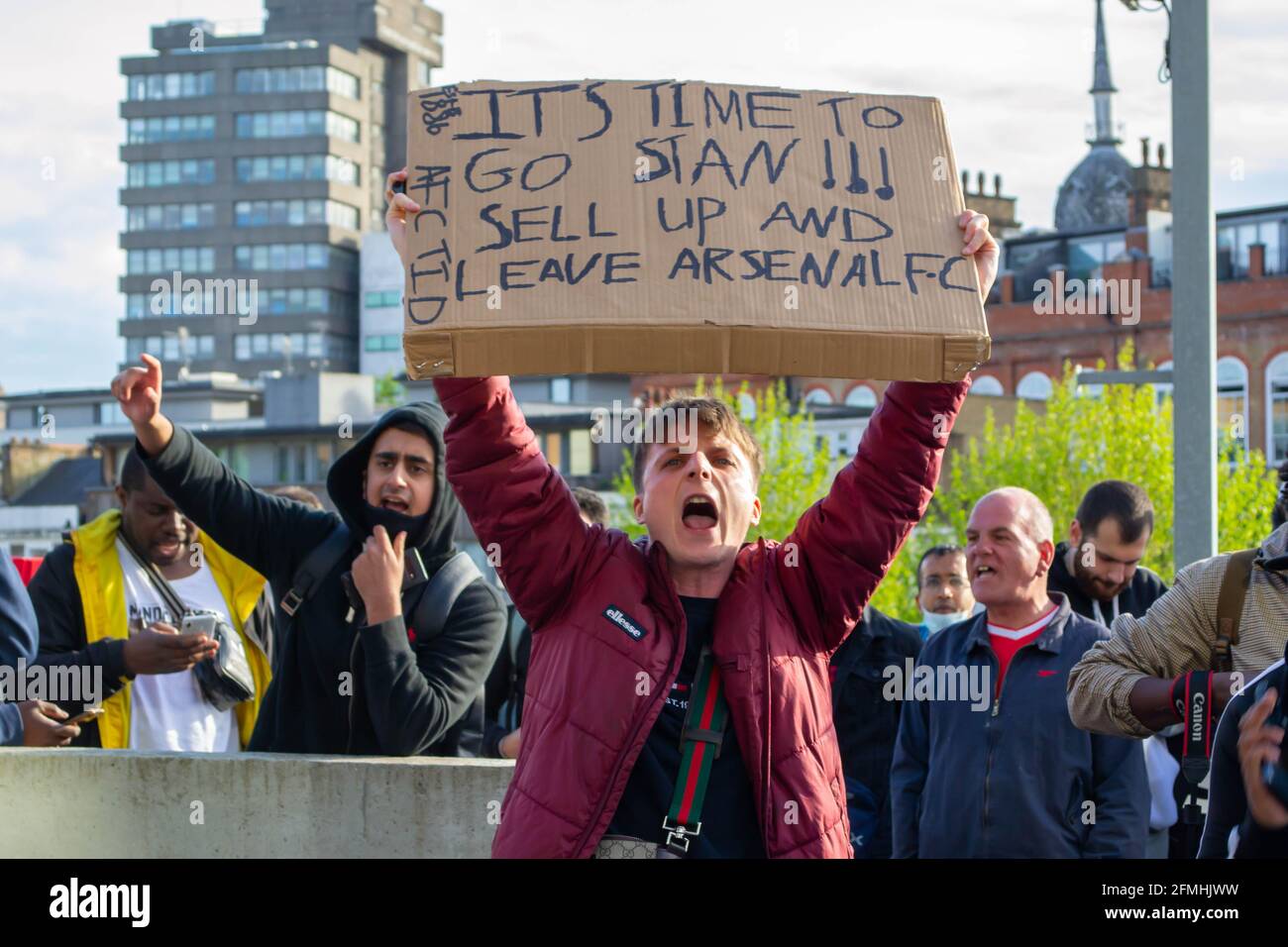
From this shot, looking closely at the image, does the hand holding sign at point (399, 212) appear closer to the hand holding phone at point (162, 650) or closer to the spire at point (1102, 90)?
the hand holding phone at point (162, 650)

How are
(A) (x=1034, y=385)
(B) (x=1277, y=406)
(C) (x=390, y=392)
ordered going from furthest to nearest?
(C) (x=390, y=392) < (A) (x=1034, y=385) < (B) (x=1277, y=406)

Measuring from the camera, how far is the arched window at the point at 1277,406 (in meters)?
59.6

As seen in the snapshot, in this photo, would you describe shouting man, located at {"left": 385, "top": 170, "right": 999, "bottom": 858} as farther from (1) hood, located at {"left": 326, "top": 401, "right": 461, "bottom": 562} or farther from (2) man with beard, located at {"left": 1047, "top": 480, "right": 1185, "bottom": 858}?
(2) man with beard, located at {"left": 1047, "top": 480, "right": 1185, "bottom": 858}

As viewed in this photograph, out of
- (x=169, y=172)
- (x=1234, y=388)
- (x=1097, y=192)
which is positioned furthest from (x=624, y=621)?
(x=169, y=172)

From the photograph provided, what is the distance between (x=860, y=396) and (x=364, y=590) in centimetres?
6082

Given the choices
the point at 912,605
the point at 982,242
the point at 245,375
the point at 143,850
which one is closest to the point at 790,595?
the point at 982,242

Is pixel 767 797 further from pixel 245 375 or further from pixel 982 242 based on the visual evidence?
pixel 245 375

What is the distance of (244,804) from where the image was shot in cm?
570

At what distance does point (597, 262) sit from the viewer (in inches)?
140

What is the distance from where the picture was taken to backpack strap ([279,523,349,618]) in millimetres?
5500

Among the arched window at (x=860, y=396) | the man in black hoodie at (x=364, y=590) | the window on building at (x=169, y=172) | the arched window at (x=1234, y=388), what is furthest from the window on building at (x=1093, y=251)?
the window on building at (x=169, y=172)

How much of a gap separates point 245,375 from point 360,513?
118132mm

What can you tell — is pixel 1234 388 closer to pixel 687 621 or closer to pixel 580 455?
pixel 580 455

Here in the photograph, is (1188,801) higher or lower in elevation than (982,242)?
lower
